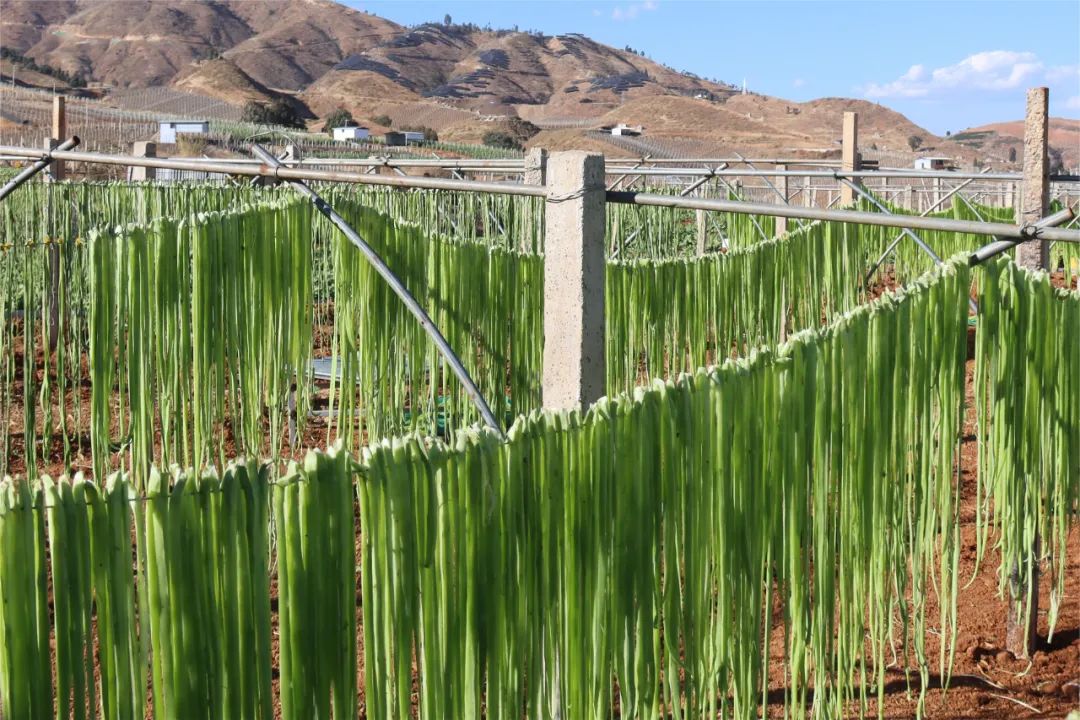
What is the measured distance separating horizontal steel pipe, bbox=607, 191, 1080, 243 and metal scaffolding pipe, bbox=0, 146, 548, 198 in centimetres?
30

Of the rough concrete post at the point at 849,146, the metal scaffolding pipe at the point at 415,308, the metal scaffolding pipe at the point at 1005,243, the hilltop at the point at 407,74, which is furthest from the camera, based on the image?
the hilltop at the point at 407,74

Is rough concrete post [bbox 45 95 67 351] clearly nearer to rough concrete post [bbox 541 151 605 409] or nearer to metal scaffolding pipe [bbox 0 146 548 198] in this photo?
metal scaffolding pipe [bbox 0 146 548 198]

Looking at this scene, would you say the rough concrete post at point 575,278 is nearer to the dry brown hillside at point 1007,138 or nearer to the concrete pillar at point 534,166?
the concrete pillar at point 534,166

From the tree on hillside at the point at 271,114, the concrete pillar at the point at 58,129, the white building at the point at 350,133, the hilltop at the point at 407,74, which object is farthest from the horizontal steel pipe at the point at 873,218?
the hilltop at the point at 407,74

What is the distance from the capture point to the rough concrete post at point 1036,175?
3.44m

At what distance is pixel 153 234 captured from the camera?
348 centimetres

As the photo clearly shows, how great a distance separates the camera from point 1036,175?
11.4ft

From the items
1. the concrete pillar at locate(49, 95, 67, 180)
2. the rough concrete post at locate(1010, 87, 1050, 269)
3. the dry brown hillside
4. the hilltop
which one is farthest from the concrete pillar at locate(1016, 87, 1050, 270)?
the dry brown hillside

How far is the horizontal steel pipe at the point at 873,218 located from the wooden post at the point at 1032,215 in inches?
42.7

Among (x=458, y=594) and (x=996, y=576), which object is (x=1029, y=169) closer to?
(x=996, y=576)

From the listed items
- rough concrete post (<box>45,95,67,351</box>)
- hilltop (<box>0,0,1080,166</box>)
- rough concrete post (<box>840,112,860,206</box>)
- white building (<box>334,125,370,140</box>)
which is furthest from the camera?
hilltop (<box>0,0,1080,166</box>)

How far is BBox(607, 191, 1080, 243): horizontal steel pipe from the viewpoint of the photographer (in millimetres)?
2223

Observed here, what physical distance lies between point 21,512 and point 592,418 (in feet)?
2.87

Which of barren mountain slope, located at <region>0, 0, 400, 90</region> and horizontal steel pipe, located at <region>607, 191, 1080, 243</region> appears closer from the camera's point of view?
horizontal steel pipe, located at <region>607, 191, 1080, 243</region>
